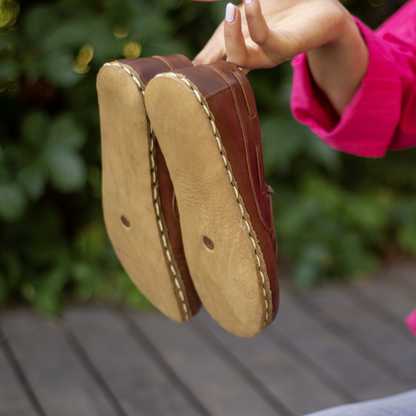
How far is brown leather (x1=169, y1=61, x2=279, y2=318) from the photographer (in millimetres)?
386

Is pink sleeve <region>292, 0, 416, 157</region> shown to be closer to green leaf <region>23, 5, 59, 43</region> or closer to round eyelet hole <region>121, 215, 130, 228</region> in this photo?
round eyelet hole <region>121, 215, 130, 228</region>

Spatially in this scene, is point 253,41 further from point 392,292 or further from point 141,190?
point 392,292

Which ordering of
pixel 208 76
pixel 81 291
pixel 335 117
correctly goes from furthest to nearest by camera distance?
1. pixel 81 291
2. pixel 335 117
3. pixel 208 76

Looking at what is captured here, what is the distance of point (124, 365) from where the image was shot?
3.95ft

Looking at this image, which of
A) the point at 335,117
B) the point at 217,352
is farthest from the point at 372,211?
the point at 335,117

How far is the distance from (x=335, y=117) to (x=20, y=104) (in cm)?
115

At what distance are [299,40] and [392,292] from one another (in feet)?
4.40

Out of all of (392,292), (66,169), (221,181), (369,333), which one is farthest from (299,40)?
(392,292)

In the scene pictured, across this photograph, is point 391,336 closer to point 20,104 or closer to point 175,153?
point 175,153

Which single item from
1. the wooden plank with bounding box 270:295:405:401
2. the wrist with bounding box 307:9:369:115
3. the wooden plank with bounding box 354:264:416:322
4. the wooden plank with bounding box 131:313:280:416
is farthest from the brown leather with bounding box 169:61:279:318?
the wooden plank with bounding box 354:264:416:322

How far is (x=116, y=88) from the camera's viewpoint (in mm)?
432

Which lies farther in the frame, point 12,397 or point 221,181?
point 12,397

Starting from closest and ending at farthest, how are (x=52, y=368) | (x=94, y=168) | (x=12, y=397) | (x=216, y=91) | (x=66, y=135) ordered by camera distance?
(x=216, y=91), (x=12, y=397), (x=52, y=368), (x=66, y=135), (x=94, y=168)

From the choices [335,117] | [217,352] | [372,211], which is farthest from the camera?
[372,211]
